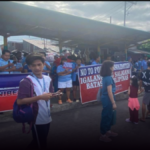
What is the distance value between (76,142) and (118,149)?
845 millimetres

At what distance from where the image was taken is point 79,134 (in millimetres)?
3754

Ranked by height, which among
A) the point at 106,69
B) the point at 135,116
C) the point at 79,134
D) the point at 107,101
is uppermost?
the point at 106,69

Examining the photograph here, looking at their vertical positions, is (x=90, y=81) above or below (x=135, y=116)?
Result: above

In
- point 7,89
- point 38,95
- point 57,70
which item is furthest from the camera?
point 57,70

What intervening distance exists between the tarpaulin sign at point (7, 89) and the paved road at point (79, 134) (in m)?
0.49

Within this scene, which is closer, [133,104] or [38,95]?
[38,95]

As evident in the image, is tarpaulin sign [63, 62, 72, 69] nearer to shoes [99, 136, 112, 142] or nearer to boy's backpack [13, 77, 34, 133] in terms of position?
shoes [99, 136, 112, 142]

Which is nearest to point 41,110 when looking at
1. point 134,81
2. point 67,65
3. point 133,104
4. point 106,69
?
point 106,69

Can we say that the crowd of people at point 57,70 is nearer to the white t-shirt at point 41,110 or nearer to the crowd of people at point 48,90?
the crowd of people at point 48,90

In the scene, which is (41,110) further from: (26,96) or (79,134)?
(79,134)

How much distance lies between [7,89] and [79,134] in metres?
2.30

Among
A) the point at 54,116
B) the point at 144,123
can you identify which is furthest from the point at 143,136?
the point at 54,116

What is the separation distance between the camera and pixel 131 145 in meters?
3.29

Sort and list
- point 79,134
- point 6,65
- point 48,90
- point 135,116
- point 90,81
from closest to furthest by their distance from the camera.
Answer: point 48,90 < point 79,134 < point 135,116 < point 6,65 < point 90,81
